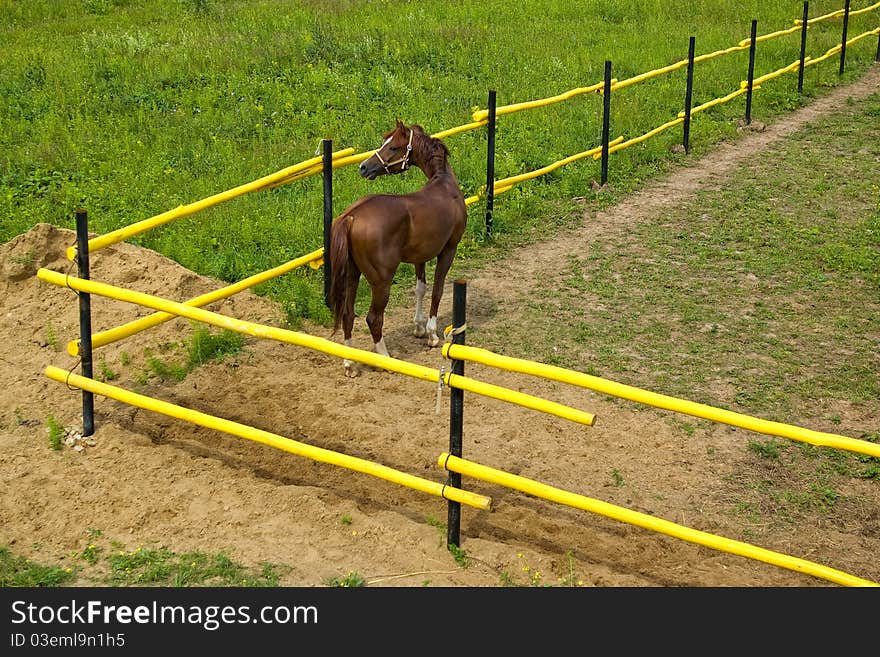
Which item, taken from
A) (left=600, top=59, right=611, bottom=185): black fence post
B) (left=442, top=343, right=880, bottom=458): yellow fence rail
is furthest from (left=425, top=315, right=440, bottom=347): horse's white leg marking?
(left=600, top=59, right=611, bottom=185): black fence post

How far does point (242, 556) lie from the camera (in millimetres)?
4828

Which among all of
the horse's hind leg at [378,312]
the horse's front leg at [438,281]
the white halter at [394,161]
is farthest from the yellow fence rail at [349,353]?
the white halter at [394,161]

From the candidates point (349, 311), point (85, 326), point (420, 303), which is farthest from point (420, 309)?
point (85, 326)

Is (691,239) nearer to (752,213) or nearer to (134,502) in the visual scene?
(752,213)

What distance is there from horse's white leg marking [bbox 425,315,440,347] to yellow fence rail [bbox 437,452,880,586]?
269 centimetres

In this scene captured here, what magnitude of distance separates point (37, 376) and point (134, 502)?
1758 mm

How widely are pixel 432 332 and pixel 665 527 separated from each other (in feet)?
11.1

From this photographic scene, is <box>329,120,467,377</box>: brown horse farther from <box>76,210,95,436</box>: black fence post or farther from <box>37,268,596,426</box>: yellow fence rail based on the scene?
<box>76,210,95,436</box>: black fence post

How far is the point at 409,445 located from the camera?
6082 mm

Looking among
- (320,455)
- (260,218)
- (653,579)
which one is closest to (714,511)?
(653,579)

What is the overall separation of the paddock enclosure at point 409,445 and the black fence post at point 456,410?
0.03m

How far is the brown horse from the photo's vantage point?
6617 millimetres

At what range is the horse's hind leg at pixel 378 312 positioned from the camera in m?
6.81

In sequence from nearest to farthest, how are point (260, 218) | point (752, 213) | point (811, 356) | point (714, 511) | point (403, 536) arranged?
point (403, 536)
point (714, 511)
point (811, 356)
point (260, 218)
point (752, 213)
